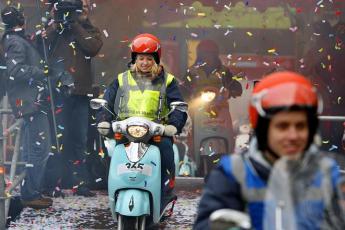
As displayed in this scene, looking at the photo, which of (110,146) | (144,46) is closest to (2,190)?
(110,146)

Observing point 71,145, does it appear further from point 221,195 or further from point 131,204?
point 221,195

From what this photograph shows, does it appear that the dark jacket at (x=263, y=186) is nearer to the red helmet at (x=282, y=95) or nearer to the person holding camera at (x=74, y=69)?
the red helmet at (x=282, y=95)

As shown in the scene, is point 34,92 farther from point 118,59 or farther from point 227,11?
point 227,11

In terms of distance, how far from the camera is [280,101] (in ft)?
9.12

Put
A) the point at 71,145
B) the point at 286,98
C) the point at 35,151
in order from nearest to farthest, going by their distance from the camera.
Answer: the point at 286,98 → the point at 35,151 → the point at 71,145

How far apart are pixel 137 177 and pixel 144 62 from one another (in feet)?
3.83

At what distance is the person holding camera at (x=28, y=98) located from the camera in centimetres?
845

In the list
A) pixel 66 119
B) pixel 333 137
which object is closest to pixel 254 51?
pixel 333 137

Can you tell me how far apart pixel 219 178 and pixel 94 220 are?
5.28 m

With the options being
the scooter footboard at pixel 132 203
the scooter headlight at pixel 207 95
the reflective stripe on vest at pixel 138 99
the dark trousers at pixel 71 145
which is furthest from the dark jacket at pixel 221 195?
the scooter headlight at pixel 207 95

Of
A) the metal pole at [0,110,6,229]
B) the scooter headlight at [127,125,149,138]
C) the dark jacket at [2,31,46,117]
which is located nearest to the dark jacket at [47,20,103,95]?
the dark jacket at [2,31,46,117]

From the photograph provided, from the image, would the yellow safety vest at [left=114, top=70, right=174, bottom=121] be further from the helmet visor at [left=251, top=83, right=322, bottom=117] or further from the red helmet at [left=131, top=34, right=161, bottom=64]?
the helmet visor at [left=251, top=83, right=322, bottom=117]

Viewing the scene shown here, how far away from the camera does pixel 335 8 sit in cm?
1002

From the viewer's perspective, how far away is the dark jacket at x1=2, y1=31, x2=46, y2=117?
27.6 ft
